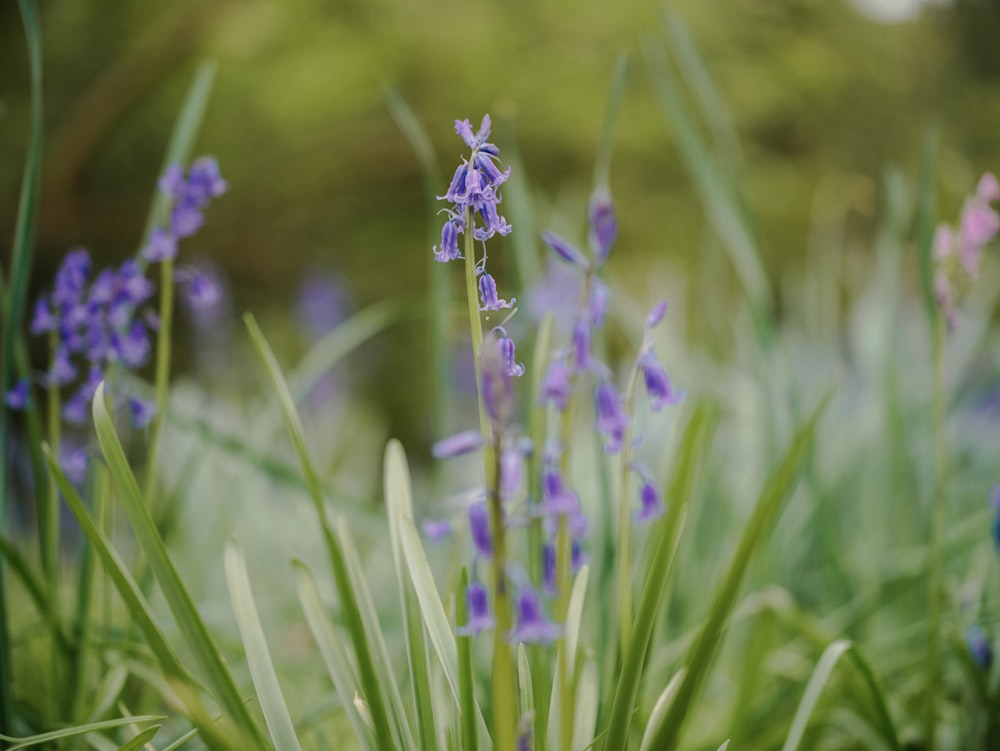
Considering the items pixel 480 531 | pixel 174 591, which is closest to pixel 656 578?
pixel 480 531

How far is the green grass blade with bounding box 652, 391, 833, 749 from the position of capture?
1.91 feet

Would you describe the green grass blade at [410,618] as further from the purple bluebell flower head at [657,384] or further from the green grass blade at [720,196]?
the green grass blade at [720,196]

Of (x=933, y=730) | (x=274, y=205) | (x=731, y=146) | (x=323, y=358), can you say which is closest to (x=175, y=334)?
(x=274, y=205)

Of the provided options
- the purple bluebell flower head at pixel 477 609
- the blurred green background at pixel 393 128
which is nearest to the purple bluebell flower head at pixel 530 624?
the purple bluebell flower head at pixel 477 609

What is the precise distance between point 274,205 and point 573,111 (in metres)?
1.70

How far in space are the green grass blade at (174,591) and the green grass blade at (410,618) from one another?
151 millimetres

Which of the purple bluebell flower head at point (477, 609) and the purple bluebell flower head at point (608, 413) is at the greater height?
the purple bluebell flower head at point (608, 413)

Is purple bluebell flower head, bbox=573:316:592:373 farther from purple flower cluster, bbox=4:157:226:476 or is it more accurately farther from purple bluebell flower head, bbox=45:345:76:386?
purple bluebell flower head, bbox=45:345:76:386

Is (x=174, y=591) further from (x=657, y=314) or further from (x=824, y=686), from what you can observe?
(x=824, y=686)

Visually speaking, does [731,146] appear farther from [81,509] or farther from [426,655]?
[81,509]

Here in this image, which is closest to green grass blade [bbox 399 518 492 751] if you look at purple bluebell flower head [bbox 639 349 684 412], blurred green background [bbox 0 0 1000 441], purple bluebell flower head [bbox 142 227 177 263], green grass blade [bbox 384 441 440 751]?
green grass blade [bbox 384 441 440 751]

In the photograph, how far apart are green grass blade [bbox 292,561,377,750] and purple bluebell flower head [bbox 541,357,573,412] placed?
27 centimetres

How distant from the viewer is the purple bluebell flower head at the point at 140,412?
1.00 metres

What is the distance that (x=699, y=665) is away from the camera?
0.60 m
